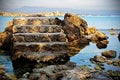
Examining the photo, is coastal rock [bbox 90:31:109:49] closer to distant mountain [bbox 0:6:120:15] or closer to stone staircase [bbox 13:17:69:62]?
distant mountain [bbox 0:6:120:15]

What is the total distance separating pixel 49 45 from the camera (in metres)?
4.04

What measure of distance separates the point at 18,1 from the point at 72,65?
122 centimetres

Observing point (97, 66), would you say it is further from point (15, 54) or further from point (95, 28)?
point (15, 54)

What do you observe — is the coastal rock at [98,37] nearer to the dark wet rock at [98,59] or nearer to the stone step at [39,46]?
the dark wet rock at [98,59]

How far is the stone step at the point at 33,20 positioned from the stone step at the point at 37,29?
100 mm

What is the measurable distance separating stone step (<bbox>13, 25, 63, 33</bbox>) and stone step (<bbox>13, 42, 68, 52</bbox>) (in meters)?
0.22

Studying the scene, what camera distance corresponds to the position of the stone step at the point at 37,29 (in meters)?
4.15

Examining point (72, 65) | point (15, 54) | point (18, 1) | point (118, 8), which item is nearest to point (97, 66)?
point (72, 65)

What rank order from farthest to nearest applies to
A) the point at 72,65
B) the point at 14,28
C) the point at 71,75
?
the point at 14,28, the point at 72,65, the point at 71,75

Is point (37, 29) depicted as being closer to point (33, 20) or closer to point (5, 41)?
point (33, 20)

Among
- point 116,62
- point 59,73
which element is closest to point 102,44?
point 116,62

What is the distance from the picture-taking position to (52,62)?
3979 millimetres

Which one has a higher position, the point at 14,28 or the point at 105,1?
the point at 105,1

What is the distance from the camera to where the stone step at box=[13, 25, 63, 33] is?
13.6ft
